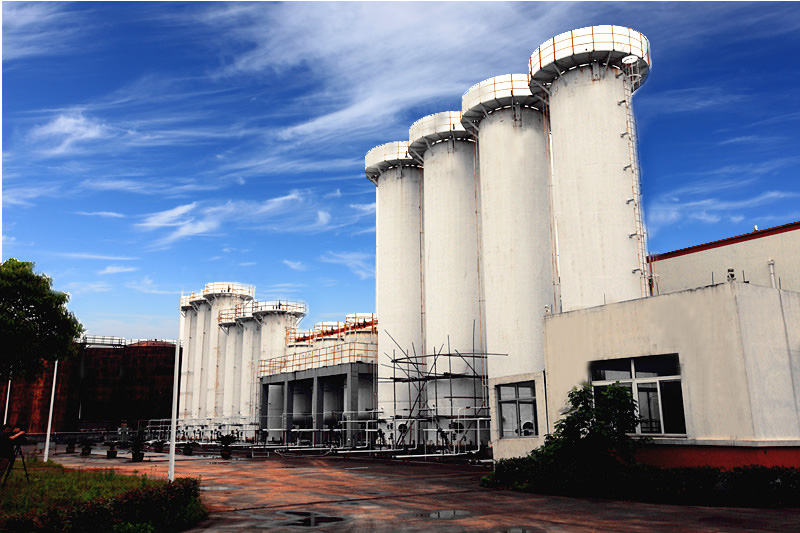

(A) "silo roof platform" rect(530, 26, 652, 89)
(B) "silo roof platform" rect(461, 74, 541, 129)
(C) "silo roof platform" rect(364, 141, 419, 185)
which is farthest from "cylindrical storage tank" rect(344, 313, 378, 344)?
(A) "silo roof platform" rect(530, 26, 652, 89)

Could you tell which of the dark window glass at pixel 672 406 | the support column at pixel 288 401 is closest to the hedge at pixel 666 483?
the dark window glass at pixel 672 406

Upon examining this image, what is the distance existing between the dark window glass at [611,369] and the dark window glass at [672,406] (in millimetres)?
1328

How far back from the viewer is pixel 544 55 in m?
32.4

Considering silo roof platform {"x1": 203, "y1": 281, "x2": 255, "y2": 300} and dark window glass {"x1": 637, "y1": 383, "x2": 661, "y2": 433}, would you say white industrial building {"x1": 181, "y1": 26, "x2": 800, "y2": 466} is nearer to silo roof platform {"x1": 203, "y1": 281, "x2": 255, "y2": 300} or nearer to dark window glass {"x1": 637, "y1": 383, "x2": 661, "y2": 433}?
dark window glass {"x1": 637, "y1": 383, "x2": 661, "y2": 433}

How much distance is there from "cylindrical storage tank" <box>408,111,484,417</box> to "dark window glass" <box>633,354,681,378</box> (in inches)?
774

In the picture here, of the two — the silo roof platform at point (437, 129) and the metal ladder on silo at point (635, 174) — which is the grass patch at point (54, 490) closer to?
the metal ladder on silo at point (635, 174)

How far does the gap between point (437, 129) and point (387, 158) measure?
5420mm

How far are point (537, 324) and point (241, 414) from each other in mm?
43079

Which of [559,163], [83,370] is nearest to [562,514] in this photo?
[559,163]

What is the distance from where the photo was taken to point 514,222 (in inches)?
1385

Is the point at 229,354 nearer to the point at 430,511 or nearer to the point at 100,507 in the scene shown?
the point at 430,511

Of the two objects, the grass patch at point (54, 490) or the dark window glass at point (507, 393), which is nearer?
the grass patch at point (54, 490)

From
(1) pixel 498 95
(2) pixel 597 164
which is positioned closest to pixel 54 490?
(2) pixel 597 164

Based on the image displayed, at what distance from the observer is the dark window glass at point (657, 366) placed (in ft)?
59.2
